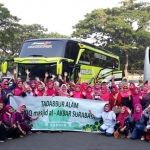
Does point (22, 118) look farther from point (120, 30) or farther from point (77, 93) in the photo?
point (120, 30)

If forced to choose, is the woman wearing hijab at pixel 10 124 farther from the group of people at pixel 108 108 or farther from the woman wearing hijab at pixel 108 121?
the woman wearing hijab at pixel 108 121

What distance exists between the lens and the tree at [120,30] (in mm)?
36575

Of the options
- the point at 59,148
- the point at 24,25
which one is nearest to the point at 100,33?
the point at 24,25

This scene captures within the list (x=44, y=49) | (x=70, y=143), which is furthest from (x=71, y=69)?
(x=70, y=143)

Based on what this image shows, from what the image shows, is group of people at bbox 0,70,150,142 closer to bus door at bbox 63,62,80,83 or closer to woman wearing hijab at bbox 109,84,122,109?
woman wearing hijab at bbox 109,84,122,109

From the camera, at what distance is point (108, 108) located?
27.5 feet

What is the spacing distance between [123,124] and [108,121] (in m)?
0.46

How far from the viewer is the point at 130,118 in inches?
310

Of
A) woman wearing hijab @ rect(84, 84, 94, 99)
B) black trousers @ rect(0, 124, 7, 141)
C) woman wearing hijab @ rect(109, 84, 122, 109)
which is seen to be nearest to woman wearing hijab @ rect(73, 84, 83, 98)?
woman wearing hijab @ rect(84, 84, 94, 99)

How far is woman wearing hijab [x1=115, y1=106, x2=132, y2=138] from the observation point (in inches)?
311

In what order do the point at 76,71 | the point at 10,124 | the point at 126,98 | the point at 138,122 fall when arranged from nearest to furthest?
1. the point at 10,124
2. the point at 138,122
3. the point at 126,98
4. the point at 76,71

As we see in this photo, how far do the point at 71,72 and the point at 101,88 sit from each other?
200 inches

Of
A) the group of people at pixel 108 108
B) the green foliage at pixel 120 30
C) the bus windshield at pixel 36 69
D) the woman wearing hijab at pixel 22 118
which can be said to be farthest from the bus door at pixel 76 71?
the green foliage at pixel 120 30

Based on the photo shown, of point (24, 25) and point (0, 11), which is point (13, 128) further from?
point (24, 25)
